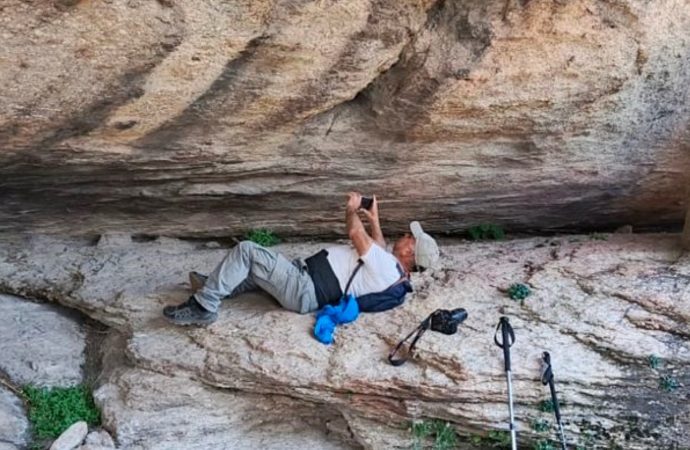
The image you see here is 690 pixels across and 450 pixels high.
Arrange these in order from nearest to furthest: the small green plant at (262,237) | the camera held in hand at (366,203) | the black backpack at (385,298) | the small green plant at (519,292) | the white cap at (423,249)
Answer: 1. the black backpack at (385,298)
2. the small green plant at (519,292)
3. the camera held in hand at (366,203)
4. the white cap at (423,249)
5. the small green plant at (262,237)

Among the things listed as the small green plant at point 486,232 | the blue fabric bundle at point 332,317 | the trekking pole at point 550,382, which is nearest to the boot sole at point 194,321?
the blue fabric bundle at point 332,317

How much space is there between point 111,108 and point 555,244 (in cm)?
412

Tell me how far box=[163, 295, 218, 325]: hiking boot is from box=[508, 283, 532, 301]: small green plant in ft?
7.73

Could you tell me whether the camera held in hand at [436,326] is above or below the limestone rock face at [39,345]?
above

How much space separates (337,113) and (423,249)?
135 cm

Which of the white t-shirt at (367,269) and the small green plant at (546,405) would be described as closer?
the small green plant at (546,405)

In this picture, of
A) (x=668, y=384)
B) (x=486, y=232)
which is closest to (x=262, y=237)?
(x=486, y=232)

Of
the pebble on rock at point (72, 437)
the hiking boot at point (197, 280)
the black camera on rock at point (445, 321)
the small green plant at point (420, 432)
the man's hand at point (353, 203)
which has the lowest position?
the pebble on rock at point (72, 437)

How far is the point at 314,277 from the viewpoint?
251 inches

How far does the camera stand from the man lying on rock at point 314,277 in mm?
6172

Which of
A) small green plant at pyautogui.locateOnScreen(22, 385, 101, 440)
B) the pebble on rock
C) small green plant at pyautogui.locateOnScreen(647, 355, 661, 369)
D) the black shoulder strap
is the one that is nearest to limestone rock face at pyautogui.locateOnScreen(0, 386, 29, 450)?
small green plant at pyautogui.locateOnScreen(22, 385, 101, 440)

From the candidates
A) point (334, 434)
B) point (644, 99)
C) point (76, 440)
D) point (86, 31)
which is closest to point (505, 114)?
point (644, 99)

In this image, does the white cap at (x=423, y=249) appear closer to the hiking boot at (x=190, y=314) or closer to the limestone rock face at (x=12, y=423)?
the hiking boot at (x=190, y=314)

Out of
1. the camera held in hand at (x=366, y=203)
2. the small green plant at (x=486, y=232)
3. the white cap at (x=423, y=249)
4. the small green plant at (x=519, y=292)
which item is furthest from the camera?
the small green plant at (x=486, y=232)
